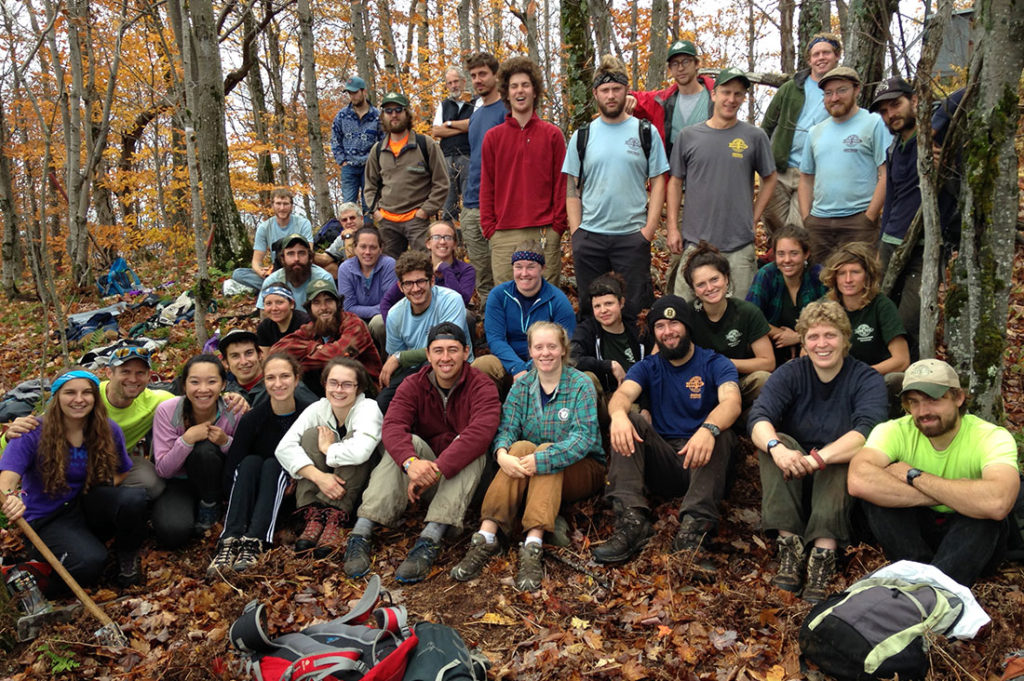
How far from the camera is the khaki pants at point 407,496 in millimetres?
4984

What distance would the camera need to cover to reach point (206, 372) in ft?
18.0

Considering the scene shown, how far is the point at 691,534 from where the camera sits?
458 centimetres

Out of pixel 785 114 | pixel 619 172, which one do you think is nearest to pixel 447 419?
pixel 619 172

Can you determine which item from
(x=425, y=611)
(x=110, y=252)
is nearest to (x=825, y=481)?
(x=425, y=611)

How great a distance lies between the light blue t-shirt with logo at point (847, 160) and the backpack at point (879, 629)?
4.01 metres

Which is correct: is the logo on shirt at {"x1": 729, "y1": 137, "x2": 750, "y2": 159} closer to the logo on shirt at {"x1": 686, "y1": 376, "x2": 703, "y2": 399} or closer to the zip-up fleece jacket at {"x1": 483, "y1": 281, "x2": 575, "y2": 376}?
the zip-up fleece jacket at {"x1": 483, "y1": 281, "x2": 575, "y2": 376}

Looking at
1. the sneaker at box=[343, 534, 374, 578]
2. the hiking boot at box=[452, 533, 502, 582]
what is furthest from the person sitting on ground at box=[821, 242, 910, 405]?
the sneaker at box=[343, 534, 374, 578]

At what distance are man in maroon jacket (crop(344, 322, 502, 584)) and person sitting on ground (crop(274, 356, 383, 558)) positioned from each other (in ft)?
0.60

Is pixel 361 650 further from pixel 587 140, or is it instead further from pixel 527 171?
pixel 587 140

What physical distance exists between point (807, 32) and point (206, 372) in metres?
11.1

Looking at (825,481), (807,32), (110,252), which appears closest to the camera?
(825,481)

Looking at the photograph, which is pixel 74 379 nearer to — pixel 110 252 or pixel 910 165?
pixel 910 165

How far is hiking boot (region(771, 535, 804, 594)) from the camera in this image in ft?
13.7

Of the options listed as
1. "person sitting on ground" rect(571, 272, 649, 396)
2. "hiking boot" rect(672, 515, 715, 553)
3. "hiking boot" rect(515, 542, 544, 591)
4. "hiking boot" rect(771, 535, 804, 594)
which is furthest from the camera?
"person sitting on ground" rect(571, 272, 649, 396)
